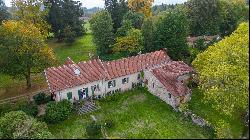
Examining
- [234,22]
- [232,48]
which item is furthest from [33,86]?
[234,22]

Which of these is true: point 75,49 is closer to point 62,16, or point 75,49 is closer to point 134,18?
point 62,16

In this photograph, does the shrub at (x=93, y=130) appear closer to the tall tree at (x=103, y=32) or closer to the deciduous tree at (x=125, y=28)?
the tall tree at (x=103, y=32)

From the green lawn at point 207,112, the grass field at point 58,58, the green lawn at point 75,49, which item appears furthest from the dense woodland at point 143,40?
the green lawn at point 75,49

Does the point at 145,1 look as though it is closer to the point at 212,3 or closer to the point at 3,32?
the point at 212,3

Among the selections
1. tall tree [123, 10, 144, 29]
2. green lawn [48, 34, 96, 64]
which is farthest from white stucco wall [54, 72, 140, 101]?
tall tree [123, 10, 144, 29]

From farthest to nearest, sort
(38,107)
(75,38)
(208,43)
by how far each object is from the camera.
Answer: (75,38) < (208,43) < (38,107)

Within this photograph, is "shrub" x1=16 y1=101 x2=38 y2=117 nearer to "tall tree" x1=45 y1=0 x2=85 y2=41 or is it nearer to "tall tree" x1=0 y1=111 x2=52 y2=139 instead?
"tall tree" x1=0 y1=111 x2=52 y2=139

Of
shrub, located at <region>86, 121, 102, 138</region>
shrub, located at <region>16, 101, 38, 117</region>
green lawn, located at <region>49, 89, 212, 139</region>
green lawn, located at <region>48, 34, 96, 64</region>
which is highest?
green lawn, located at <region>48, 34, 96, 64</region>
